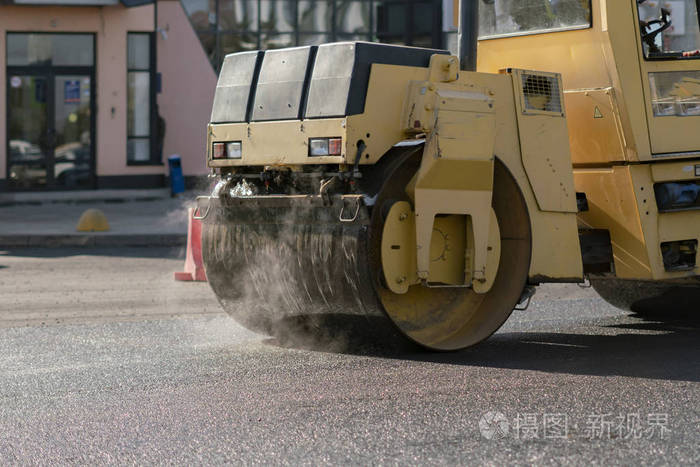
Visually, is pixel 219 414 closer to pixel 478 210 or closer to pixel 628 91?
pixel 478 210

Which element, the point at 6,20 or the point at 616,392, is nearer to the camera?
the point at 616,392

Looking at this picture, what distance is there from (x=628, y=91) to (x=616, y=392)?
7.90 feet

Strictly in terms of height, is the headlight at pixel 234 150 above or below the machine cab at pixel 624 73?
below

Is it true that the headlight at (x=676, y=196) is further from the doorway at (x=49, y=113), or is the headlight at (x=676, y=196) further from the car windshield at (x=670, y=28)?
the doorway at (x=49, y=113)

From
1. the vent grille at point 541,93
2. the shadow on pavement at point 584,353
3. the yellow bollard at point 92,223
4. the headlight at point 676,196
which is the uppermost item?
the vent grille at point 541,93

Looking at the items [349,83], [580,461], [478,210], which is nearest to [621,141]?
[478,210]

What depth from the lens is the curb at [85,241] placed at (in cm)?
1644

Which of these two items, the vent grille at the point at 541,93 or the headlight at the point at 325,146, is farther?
the vent grille at the point at 541,93

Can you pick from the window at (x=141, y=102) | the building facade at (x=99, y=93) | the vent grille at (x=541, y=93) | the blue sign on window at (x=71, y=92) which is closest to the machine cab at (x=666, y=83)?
the vent grille at (x=541, y=93)

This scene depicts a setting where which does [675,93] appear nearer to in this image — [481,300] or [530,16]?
[530,16]

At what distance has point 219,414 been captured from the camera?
5.55 m

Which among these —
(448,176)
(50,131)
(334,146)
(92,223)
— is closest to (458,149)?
(448,176)

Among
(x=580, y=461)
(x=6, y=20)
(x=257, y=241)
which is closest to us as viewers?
(x=580, y=461)

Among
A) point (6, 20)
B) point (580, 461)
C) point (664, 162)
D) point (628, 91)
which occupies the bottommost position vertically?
point (580, 461)
